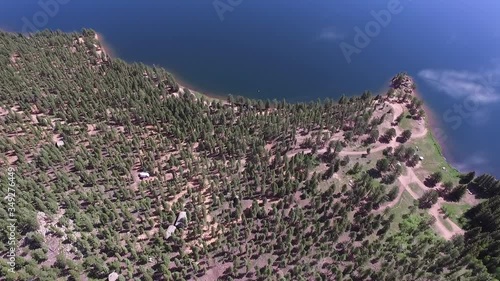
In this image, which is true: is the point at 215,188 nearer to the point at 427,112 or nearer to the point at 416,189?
the point at 416,189

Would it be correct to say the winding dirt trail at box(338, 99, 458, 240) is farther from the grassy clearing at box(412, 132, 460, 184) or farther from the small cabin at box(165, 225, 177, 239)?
the small cabin at box(165, 225, 177, 239)

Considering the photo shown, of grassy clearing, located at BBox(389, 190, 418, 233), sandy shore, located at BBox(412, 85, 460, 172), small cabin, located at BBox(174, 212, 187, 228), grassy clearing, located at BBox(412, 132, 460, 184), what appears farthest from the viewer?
sandy shore, located at BBox(412, 85, 460, 172)

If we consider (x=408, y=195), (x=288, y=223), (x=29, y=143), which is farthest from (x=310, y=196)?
(x=29, y=143)

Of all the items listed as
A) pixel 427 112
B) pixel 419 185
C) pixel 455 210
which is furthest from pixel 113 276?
pixel 427 112

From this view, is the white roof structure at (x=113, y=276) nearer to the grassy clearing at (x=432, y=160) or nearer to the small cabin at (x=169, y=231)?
the small cabin at (x=169, y=231)

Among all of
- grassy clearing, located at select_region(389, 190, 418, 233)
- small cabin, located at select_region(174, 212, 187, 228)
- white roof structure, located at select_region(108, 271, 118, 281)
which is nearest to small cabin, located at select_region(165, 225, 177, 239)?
small cabin, located at select_region(174, 212, 187, 228)
